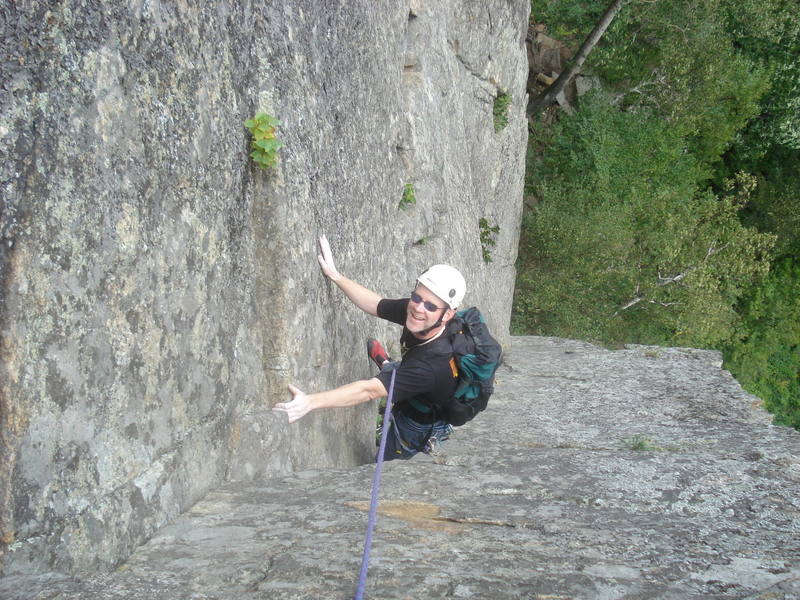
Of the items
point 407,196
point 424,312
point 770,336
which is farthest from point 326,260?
point 770,336

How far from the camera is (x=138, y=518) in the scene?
3434 mm

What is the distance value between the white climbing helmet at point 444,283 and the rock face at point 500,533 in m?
Result: 1.15

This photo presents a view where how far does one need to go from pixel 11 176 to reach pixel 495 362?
3.64m

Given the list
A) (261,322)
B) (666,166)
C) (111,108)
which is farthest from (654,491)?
(666,166)

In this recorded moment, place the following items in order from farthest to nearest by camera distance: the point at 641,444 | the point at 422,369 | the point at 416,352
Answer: the point at 641,444, the point at 416,352, the point at 422,369

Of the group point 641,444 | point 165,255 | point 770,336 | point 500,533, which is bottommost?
point 770,336

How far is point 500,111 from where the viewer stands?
46.8 ft

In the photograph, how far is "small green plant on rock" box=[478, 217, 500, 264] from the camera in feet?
44.6

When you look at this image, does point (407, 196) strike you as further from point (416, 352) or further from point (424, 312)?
point (416, 352)

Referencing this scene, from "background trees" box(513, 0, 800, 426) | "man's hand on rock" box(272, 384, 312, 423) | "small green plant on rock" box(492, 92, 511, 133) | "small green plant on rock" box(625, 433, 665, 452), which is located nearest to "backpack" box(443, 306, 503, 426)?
"man's hand on rock" box(272, 384, 312, 423)

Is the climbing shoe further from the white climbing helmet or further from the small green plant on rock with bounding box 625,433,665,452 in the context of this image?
the small green plant on rock with bounding box 625,433,665,452

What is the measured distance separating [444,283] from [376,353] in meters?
1.03

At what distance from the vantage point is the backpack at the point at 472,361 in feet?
18.2

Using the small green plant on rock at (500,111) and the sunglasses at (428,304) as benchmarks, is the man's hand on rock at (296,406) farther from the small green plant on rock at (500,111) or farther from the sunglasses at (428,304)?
the small green plant on rock at (500,111)
